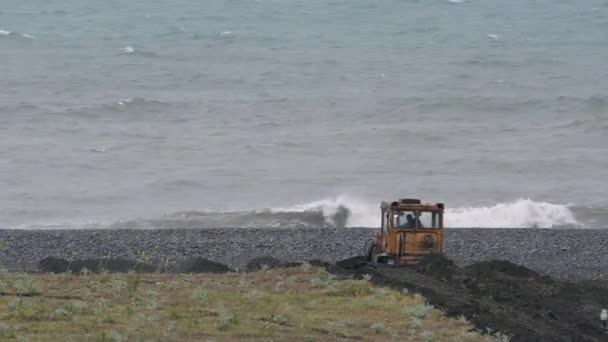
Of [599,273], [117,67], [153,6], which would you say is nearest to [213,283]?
[599,273]

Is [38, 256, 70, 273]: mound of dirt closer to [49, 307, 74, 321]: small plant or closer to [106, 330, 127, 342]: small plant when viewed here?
[49, 307, 74, 321]: small plant

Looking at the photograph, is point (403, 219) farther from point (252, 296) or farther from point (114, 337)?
point (114, 337)

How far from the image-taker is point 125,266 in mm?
22969

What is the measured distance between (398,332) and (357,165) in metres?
26.5

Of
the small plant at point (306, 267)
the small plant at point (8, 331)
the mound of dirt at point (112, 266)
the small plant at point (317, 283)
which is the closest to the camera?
the small plant at point (8, 331)

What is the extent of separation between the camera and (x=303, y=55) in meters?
66.4

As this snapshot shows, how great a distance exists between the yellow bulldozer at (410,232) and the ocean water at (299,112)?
1224cm

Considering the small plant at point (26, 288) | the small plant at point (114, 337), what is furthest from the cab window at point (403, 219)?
the small plant at point (114, 337)

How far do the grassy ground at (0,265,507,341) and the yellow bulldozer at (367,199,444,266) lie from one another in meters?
2.13

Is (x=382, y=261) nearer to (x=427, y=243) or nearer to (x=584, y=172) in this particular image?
(x=427, y=243)

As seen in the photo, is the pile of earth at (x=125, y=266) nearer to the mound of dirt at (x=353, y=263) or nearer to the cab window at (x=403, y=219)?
the mound of dirt at (x=353, y=263)

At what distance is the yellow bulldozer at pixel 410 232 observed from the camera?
22.0 metres

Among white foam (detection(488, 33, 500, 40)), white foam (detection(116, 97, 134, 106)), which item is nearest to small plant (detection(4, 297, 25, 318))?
white foam (detection(116, 97, 134, 106))

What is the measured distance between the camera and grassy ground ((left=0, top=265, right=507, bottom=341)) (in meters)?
15.7
